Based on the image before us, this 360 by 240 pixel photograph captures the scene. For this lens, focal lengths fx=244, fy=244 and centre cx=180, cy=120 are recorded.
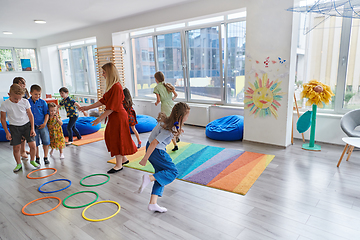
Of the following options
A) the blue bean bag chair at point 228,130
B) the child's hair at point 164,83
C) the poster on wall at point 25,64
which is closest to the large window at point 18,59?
the poster on wall at point 25,64

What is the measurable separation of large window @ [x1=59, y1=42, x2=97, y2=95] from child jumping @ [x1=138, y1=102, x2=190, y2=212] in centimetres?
831

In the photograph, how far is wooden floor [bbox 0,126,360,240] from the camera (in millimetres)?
2145

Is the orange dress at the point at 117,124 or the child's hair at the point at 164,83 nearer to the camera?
the orange dress at the point at 117,124

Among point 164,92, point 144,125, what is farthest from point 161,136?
point 144,125

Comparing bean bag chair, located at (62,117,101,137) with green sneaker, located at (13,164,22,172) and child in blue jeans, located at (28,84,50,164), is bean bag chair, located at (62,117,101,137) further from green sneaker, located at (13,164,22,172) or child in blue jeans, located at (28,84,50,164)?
green sneaker, located at (13,164,22,172)

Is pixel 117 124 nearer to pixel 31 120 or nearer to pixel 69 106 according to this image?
pixel 31 120

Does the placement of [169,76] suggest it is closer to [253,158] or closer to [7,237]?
[253,158]

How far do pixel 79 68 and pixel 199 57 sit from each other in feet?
20.4

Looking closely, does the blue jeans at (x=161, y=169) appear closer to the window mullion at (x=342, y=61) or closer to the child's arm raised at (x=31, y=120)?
the child's arm raised at (x=31, y=120)

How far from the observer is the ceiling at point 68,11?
517 cm

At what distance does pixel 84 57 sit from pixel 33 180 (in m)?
7.53

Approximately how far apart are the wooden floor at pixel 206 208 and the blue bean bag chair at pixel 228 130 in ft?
4.07

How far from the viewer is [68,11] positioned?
5.88m

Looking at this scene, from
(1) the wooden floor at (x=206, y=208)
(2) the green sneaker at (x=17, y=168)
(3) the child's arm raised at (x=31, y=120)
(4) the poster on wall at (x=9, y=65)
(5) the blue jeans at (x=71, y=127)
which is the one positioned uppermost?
(4) the poster on wall at (x=9, y=65)
